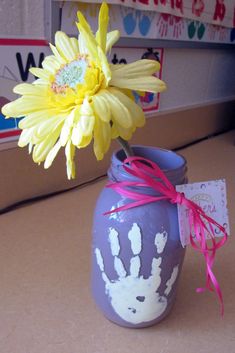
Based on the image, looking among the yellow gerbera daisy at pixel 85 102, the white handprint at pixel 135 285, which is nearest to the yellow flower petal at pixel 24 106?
the yellow gerbera daisy at pixel 85 102

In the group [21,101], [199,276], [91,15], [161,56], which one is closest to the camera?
[21,101]

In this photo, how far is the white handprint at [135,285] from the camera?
1.06 ft

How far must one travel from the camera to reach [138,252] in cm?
32

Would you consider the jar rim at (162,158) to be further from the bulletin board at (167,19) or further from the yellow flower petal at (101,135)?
the bulletin board at (167,19)

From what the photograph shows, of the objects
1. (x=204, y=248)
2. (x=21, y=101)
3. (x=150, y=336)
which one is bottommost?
(x=150, y=336)

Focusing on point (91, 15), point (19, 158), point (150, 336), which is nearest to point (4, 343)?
point (150, 336)

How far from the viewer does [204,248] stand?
32 centimetres

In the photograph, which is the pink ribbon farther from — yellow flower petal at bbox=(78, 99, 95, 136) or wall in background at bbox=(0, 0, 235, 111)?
wall in background at bbox=(0, 0, 235, 111)

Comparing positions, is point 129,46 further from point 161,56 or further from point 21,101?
point 21,101

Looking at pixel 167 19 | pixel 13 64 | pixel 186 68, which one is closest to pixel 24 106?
pixel 13 64

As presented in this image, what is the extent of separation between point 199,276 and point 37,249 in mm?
205

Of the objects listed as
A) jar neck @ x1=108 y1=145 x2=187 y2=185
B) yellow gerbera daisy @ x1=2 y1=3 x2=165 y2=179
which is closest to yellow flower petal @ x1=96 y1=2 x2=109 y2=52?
yellow gerbera daisy @ x1=2 y1=3 x2=165 y2=179

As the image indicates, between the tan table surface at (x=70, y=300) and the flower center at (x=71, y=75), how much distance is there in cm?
23

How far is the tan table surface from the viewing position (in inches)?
13.5
